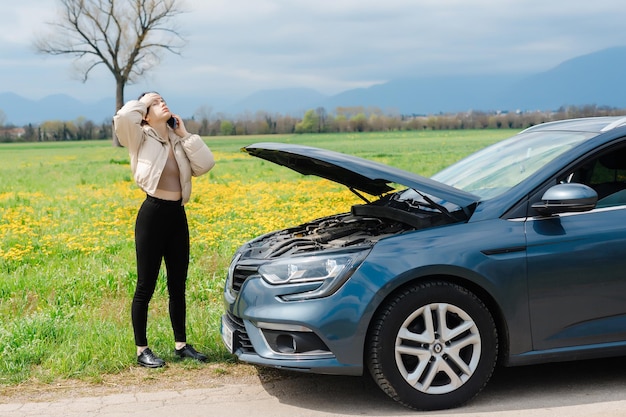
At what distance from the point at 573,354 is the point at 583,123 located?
1630 mm

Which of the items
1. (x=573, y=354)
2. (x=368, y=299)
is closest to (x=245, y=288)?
(x=368, y=299)

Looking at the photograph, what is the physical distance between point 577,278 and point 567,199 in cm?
45

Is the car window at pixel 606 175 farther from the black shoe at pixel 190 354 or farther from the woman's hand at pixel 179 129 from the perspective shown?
the black shoe at pixel 190 354

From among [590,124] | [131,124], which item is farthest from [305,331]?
[590,124]

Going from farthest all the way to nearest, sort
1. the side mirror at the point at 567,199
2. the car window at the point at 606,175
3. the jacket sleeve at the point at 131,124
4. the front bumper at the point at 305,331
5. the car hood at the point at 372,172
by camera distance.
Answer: the jacket sleeve at the point at 131,124
the car window at the point at 606,175
the car hood at the point at 372,172
the side mirror at the point at 567,199
the front bumper at the point at 305,331

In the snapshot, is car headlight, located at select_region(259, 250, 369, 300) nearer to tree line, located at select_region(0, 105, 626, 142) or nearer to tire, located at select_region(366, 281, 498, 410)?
tire, located at select_region(366, 281, 498, 410)

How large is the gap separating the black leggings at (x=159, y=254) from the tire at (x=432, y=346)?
1732 millimetres

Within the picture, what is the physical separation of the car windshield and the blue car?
26 cm

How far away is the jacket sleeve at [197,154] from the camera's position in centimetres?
519

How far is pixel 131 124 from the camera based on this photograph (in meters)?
5.06

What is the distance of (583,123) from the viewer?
17.0 feet

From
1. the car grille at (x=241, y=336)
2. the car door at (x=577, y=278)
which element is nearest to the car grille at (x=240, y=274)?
the car grille at (x=241, y=336)

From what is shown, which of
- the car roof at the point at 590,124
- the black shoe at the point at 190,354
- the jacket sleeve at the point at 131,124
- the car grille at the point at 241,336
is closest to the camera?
the car grille at the point at 241,336

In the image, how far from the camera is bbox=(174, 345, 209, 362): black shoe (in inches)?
208
